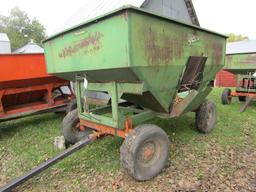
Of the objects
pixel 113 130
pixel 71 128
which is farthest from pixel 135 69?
pixel 71 128

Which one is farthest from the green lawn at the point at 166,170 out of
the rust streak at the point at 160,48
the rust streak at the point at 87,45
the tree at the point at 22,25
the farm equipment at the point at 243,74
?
the tree at the point at 22,25

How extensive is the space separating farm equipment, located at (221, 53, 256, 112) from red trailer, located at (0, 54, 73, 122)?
17.6ft

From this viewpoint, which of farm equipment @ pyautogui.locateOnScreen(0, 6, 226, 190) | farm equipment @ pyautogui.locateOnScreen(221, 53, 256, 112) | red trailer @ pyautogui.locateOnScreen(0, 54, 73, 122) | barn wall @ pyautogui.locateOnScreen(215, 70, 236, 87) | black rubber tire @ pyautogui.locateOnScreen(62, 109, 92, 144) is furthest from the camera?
barn wall @ pyautogui.locateOnScreen(215, 70, 236, 87)

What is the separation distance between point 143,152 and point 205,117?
76.1 inches

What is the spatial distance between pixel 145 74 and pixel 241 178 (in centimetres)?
190

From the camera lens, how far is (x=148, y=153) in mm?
2809

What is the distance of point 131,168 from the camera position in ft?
8.40

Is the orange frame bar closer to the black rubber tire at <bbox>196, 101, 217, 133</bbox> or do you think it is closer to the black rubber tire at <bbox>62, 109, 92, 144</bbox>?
the black rubber tire at <bbox>62, 109, 92, 144</bbox>

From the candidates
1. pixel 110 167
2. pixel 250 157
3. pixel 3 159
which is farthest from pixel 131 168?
pixel 3 159

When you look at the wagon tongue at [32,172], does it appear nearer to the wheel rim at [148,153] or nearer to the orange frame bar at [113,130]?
the orange frame bar at [113,130]

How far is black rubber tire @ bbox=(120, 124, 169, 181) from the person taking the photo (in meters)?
2.58

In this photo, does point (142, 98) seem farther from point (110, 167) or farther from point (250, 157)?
point (250, 157)

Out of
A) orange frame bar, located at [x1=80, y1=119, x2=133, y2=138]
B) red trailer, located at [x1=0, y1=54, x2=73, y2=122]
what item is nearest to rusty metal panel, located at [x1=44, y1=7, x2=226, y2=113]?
orange frame bar, located at [x1=80, y1=119, x2=133, y2=138]

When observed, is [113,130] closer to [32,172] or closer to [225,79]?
[32,172]
